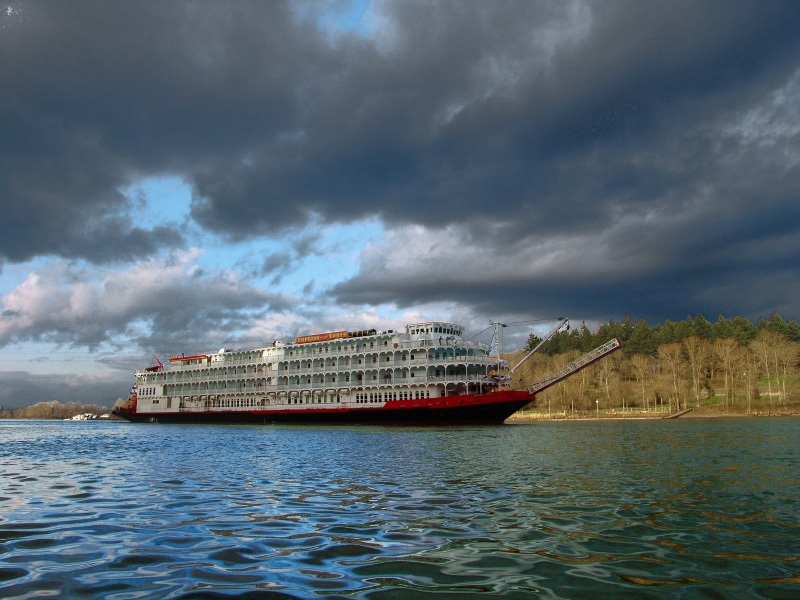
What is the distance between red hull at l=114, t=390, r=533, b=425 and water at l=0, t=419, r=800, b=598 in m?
36.3

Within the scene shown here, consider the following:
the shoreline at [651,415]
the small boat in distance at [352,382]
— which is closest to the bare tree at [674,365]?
the shoreline at [651,415]

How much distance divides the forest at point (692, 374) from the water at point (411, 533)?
245ft

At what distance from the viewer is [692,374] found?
98.2m

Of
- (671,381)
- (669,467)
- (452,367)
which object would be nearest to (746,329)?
(671,381)

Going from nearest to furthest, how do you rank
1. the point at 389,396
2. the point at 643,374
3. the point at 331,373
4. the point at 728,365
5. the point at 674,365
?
the point at 389,396 → the point at 331,373 → the point at 728,365 → the point at 674,365 → the point at 643,374

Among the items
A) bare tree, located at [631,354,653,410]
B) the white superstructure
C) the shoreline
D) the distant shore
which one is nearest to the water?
the white superstructure

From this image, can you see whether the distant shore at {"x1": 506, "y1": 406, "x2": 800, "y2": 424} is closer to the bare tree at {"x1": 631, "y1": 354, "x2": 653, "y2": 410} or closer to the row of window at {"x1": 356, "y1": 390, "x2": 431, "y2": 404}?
the bare tree at {"x1": 631, "y1": 354, "x2": 653, "y2": 410}

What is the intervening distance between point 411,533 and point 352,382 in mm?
59329

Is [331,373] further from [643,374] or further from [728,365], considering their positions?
[728,365]

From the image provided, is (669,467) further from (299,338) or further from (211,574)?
(299,338)

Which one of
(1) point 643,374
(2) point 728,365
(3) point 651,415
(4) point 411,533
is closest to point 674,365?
(1) point 643,374

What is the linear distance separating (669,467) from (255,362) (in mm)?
66994

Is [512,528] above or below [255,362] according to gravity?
below

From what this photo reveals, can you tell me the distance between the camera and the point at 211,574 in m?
6.24
